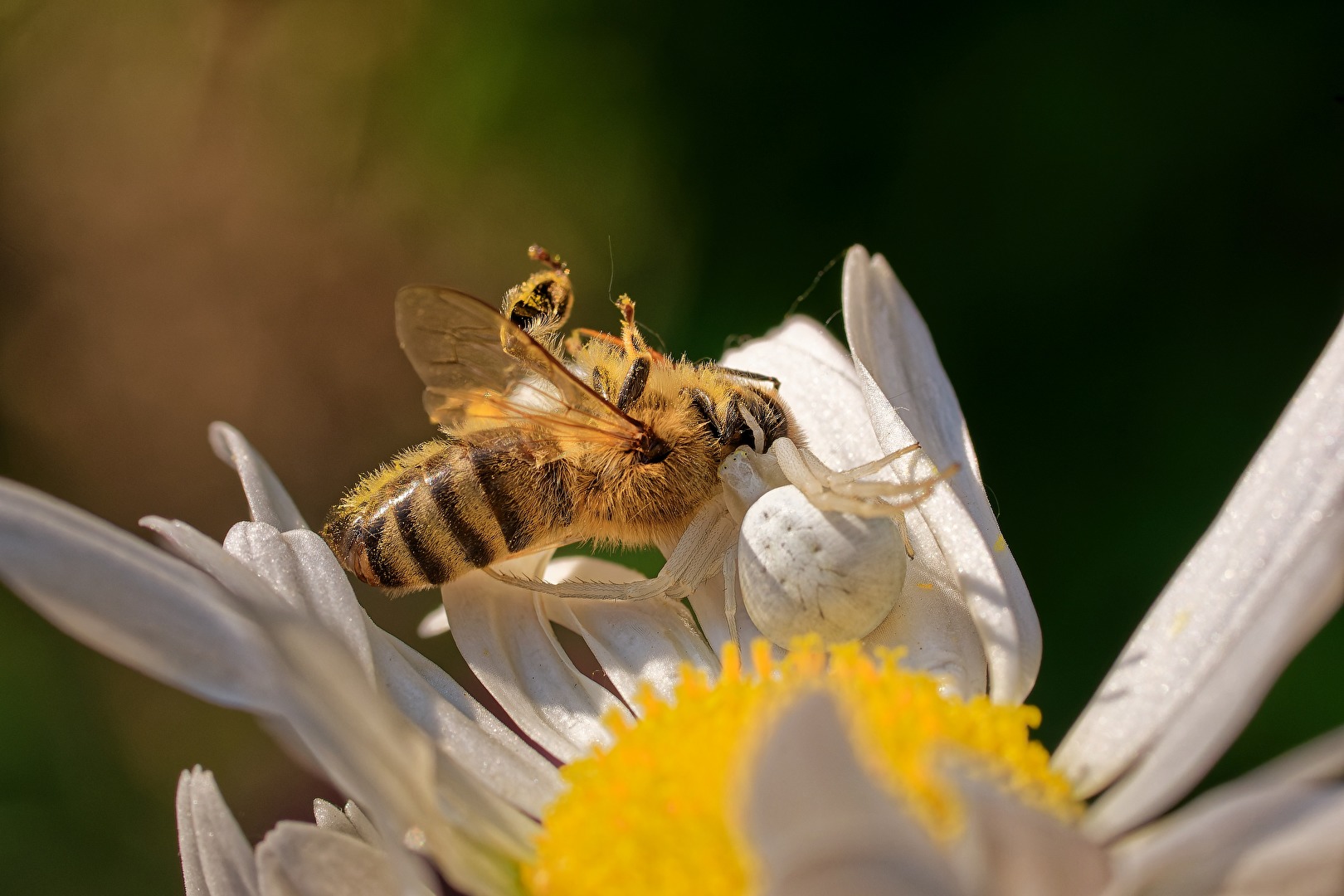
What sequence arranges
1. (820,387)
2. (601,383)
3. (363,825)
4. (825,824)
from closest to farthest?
(825,824), (363,825), (601,383), (820,387)

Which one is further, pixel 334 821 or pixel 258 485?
pixel 258 485

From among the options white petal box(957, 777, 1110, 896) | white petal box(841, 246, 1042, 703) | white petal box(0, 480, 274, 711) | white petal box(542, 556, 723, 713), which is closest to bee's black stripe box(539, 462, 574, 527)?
white petal box(542, 556, 723, 713)

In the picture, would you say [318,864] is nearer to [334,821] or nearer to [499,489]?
[334,821]

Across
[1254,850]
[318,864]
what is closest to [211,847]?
[318,864]

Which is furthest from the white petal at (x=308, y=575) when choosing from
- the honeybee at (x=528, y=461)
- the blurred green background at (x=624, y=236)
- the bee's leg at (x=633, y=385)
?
the blurred green background at (x=624, y=236)

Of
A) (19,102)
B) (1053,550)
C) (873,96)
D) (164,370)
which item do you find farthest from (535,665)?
(19,102)

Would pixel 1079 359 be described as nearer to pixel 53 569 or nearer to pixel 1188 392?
pixel 1188 392

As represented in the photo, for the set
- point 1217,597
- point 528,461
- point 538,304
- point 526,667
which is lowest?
point 526,667

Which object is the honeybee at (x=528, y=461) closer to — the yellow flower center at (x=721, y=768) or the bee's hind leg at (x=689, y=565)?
the bee's hind leg at (x=689, y=565)
